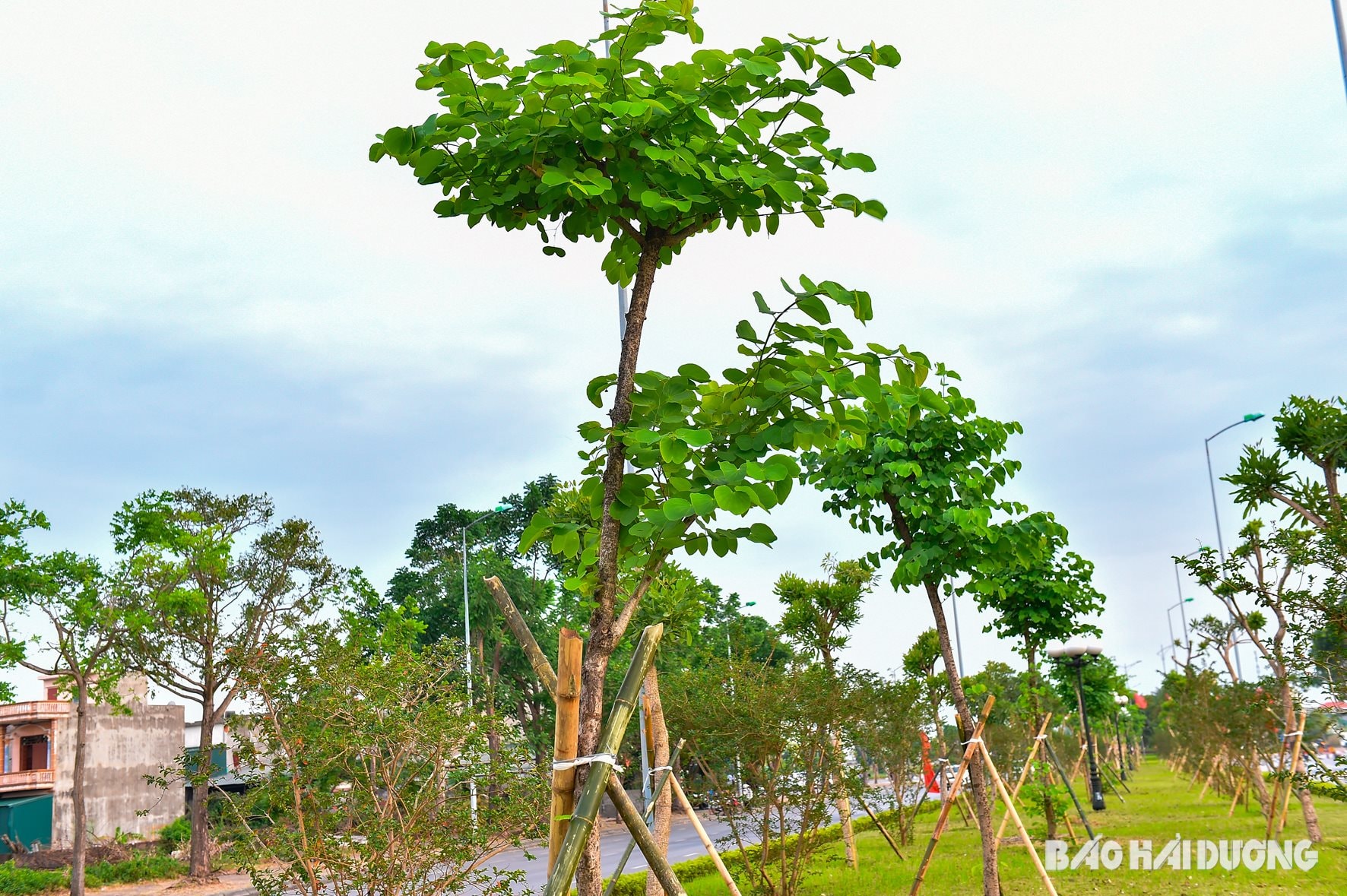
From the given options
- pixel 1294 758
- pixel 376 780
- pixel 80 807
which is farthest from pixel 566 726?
pixel 80 807

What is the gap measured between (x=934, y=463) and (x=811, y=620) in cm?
697

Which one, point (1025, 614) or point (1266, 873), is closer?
point (1266, 873)

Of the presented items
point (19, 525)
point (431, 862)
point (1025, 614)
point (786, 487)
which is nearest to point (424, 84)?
point (786, 487)

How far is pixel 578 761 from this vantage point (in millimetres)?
3314

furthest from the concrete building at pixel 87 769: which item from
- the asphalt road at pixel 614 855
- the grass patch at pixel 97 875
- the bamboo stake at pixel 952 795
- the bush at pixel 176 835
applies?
the bamboo stake at pixel 952 795

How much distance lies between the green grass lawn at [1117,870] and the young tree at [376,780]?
20.2 ft

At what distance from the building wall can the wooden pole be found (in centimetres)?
3351

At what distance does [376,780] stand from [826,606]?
9241mm

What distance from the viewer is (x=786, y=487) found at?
9.76 ft

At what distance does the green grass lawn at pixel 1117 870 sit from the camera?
1213 centimetres

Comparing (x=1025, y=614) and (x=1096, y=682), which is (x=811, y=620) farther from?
(x=1096, y=682)

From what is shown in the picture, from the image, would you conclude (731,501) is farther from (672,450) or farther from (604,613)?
(604,613)

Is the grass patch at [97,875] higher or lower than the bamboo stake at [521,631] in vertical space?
lower

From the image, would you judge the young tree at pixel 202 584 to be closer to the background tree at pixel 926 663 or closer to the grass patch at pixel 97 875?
the grass patch at pixel 97 875
